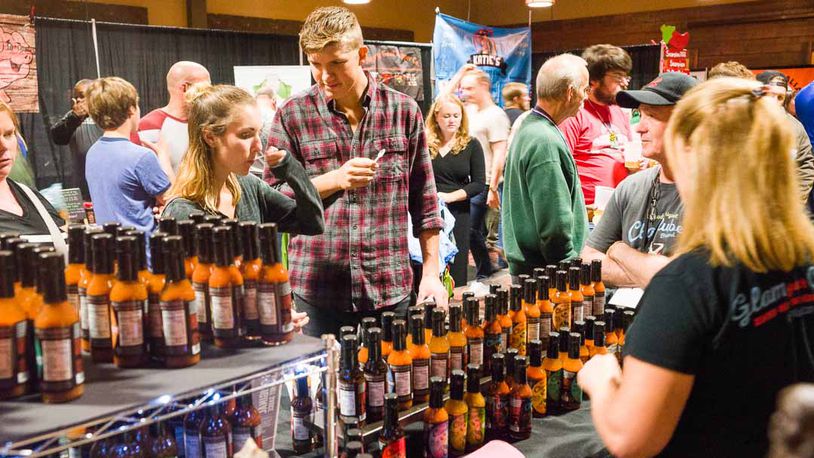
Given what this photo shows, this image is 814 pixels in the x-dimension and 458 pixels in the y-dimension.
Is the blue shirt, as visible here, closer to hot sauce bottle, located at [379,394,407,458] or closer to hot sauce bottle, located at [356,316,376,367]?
hot sauce bottle, located at [356,316,376,367]

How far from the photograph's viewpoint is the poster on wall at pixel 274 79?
5.47 m

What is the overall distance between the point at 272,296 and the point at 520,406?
0.81m

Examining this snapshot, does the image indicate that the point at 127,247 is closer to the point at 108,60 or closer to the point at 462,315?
the point at 462,315

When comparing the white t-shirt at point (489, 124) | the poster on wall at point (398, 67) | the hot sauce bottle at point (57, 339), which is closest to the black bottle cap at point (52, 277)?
the hot sauce bottle at point (57, 339)

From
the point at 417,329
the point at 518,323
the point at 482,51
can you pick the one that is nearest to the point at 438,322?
the point at 417,329

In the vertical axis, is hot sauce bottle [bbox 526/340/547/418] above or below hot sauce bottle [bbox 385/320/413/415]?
below

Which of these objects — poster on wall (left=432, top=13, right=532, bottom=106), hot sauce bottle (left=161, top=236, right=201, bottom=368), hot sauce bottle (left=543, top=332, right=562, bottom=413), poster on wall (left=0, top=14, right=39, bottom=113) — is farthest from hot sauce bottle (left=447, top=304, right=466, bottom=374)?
poster on wall (left=432, top=13, right=532, bottom=106)

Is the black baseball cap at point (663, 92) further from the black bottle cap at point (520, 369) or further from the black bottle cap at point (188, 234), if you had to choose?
the black bottle cap at point (188, 234)

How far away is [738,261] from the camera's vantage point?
1087 millimetres

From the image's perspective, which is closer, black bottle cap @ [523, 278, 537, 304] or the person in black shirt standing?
black bottle cap @ [523, 278, 537, 304]

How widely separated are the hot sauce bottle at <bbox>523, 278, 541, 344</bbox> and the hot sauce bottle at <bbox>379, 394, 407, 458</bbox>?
0.57m

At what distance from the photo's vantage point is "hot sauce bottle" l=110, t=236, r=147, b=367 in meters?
1.20

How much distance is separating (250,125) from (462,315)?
81 centimetres

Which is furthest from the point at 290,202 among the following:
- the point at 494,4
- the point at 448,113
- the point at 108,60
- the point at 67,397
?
the point at 494,4
